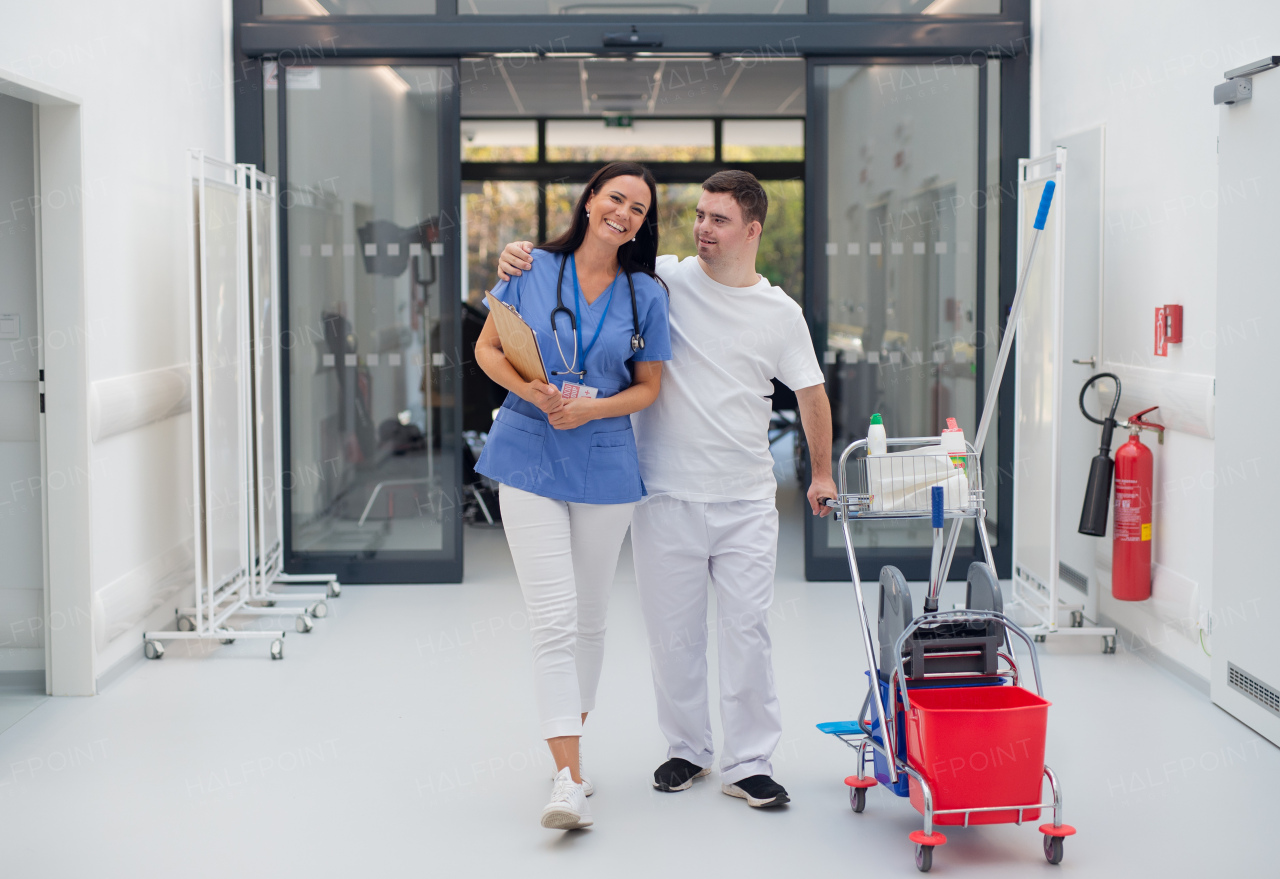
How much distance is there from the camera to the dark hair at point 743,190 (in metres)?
2.75

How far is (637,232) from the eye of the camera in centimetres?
278

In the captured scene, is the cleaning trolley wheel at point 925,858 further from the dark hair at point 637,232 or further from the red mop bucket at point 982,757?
the dark hair at point 637,232

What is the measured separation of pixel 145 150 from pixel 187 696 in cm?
203

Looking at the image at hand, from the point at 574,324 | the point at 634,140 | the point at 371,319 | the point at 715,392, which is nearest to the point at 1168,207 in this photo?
the point at 715,392

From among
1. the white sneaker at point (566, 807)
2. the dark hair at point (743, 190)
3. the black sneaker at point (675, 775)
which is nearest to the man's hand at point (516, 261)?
the dark hair at point (743, 190)

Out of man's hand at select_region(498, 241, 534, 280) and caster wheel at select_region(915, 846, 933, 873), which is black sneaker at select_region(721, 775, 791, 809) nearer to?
caster wheel at select_region(915, 846, 933, 873)

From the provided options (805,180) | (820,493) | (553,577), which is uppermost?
(805,180)

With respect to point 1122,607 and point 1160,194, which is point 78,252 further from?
point 1122,607

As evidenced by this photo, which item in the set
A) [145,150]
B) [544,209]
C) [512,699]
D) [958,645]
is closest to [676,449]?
[958,645]

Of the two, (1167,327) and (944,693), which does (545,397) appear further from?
(1167,327)

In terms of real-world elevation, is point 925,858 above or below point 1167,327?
below

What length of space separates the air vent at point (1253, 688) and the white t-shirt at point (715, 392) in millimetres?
1647

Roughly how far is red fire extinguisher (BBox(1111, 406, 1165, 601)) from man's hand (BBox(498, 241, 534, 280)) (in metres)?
2.48

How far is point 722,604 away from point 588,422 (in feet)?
1.95
